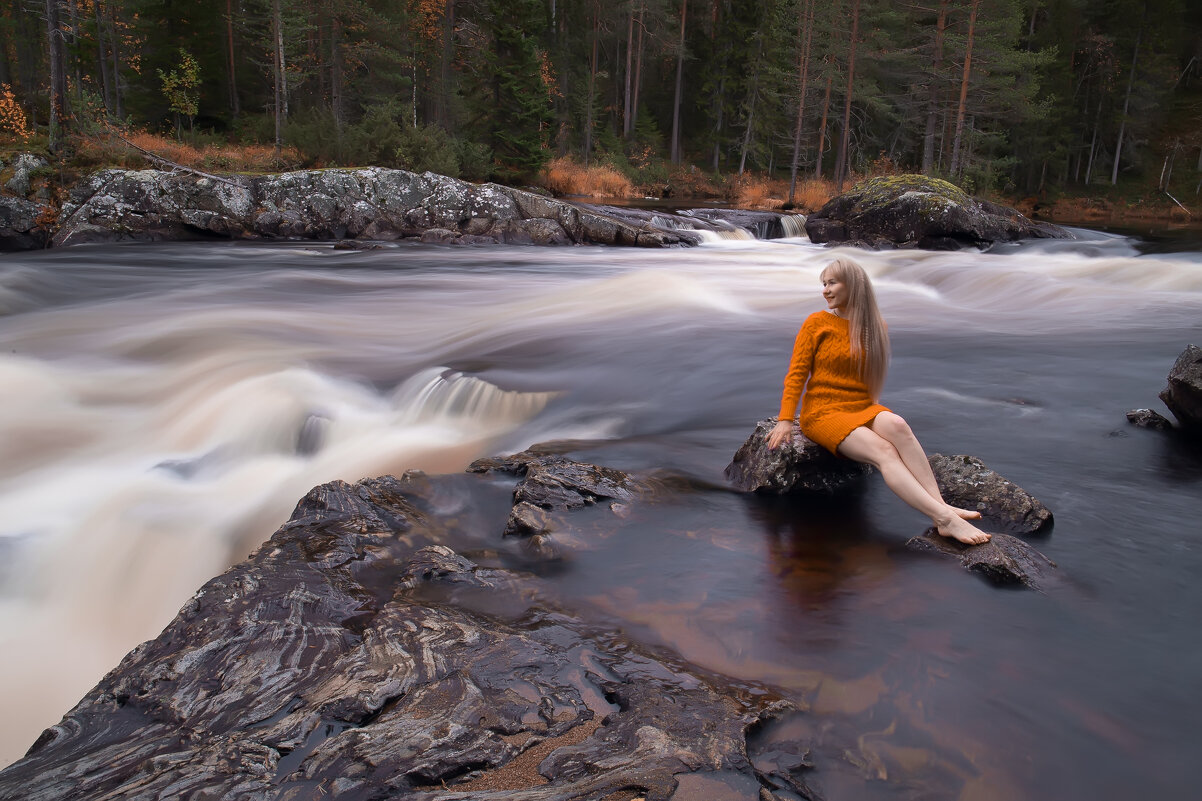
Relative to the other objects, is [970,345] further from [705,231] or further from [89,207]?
[89,207]

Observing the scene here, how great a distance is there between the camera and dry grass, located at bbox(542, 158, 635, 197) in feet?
95.7

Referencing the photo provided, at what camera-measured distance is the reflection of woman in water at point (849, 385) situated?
411 cm

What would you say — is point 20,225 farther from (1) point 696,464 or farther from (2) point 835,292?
(2) point 835,292

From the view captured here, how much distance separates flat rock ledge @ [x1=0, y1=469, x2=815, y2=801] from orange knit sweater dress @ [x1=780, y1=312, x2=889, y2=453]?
1895mm

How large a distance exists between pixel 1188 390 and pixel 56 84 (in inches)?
874

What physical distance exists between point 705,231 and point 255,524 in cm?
1660

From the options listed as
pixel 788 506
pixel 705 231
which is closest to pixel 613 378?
pixel 788 506

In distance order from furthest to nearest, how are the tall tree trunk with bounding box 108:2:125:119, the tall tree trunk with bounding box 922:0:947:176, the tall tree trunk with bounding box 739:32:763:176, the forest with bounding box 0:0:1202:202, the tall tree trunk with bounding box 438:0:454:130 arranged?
1. the tall tree trunk with bounding box 739:32:763:176
2. the tall tree trunk with bounding box 438:0:454:130
3. the tall tree trunk with bounding box 108:2:125:119
4. the tall tree trunk with bounding box 922:0:947:176
5. the forest with bounding box 0:0:1202:202

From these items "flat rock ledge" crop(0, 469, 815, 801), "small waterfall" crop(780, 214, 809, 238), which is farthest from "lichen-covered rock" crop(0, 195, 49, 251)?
"small waterfall" crop(780, 214, 809, 238)

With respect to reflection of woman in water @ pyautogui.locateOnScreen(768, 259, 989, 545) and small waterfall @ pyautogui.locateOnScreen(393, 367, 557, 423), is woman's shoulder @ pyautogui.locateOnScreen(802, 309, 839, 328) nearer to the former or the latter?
reflection of woman in water @ pyautogui.locateOnScreen(768, 259, 989, 545)

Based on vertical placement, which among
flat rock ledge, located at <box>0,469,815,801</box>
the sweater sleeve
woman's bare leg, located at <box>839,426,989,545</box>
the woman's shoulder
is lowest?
flat rock ledge, located at <box>0,469,815,801</box>

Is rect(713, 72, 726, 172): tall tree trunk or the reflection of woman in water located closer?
the reflection of woman in water

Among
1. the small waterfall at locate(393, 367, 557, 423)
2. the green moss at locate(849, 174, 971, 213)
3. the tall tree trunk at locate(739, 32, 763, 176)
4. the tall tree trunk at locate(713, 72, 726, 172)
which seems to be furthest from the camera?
the tall tree trunk at locate(713, 72, 726, 172)

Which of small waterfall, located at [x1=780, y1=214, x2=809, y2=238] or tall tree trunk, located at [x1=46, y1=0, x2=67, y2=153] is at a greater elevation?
tall tree trunk, located at [x1=46, y1=0, x2=67, y2=153]
